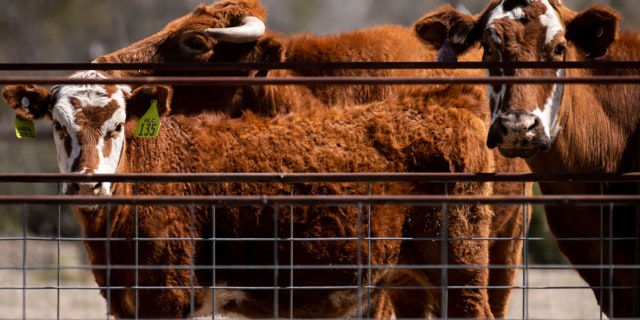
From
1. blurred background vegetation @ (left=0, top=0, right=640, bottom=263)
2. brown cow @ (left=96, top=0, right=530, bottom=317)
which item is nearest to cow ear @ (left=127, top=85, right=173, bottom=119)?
brown cow @ (left=96, top=0, right=530, bottom=317)

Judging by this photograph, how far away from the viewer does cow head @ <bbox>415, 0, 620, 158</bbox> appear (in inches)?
211

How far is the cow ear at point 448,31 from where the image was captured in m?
6.43

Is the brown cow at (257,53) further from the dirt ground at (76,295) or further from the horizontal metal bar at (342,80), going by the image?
the horizontal metal bar at (342,80)

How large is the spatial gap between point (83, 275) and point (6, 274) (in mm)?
983

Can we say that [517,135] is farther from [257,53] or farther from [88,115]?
[257,53]

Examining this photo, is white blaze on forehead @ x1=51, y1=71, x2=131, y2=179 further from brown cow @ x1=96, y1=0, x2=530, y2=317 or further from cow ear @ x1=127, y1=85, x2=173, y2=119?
brown cow @ x1=96, y1=0, x2=530, y2=317

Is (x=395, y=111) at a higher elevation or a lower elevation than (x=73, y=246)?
higher

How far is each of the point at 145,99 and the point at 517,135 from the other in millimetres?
2320

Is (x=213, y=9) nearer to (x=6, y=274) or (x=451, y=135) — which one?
(x=451, y=135)

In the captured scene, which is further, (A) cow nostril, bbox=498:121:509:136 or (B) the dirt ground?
(B) the dirt ground

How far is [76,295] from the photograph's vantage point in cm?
1141

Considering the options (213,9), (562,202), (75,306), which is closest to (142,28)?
(75,306)

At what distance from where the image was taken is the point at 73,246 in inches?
587

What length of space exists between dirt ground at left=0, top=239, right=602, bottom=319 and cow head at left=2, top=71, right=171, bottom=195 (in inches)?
106
